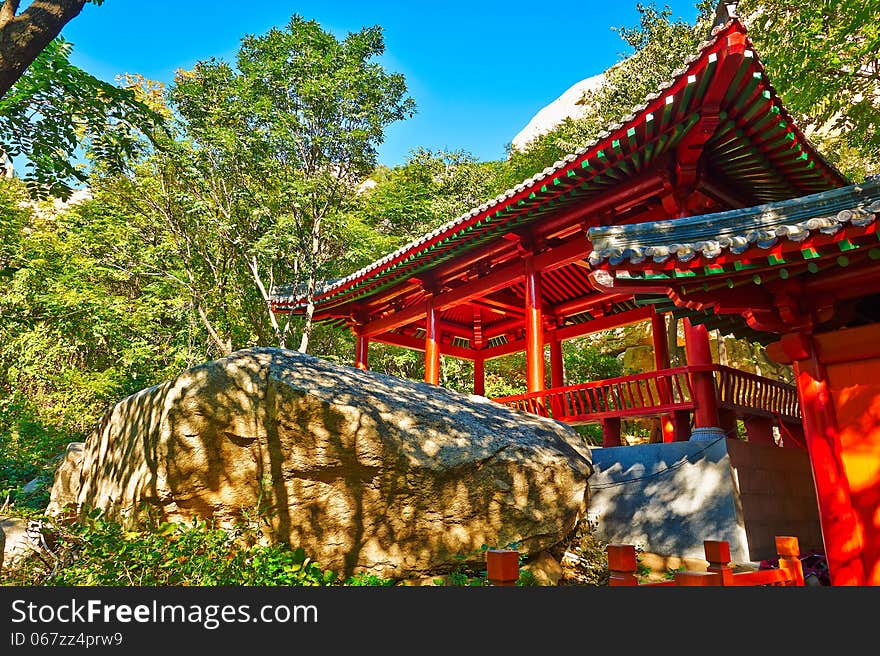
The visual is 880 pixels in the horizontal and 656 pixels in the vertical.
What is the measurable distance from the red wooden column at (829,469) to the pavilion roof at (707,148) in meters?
3.15

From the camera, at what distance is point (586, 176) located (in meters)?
7.17

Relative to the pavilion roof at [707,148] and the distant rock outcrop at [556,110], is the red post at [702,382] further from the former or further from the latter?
the distant rock outcrop at [556,110]

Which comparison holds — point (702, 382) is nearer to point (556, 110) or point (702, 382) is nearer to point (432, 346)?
point (432, 346)

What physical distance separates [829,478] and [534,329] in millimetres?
5386

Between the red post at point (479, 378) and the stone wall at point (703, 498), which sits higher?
the red post at point (479, 378)

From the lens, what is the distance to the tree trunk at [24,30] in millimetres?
3293

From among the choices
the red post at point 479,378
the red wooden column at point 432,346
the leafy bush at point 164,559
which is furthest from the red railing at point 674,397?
the red post at point 479,378

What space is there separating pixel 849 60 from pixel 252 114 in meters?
12.3

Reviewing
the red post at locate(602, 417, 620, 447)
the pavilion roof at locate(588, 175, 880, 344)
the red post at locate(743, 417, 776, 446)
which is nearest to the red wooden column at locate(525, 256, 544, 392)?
the red post at locate(602, 417, 620, 447)

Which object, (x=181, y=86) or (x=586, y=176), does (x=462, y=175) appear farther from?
(x=586, y=176)

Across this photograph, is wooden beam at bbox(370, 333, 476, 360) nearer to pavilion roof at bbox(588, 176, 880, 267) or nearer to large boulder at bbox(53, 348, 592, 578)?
large boulder at bbox(53, 348, 592, 578)

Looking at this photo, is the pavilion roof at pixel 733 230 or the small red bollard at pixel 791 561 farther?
the pavilion roof at pixel 733 230

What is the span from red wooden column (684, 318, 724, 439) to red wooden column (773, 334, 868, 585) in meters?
2.36

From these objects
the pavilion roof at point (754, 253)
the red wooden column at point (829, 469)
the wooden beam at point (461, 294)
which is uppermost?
the wooden beam at point (461, 294)
